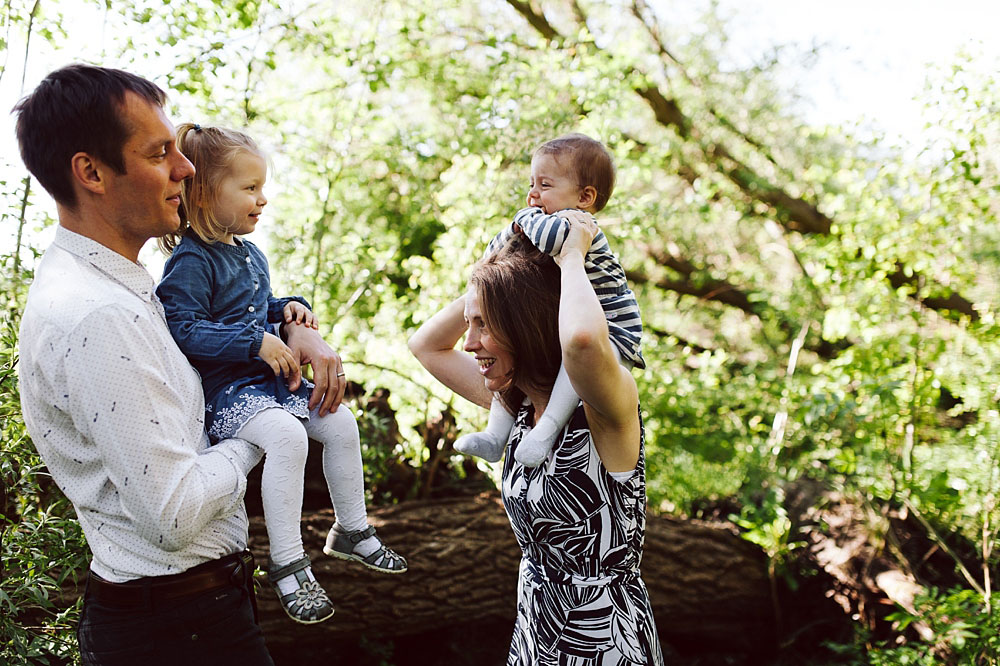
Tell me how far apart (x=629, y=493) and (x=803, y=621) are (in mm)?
3187

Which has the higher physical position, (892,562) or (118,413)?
(118,413)

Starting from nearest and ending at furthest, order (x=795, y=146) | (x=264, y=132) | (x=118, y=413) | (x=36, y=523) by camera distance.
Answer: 1. (x=118, y=413)
2. (x=36, y=523)
3. (x=264, y=132)
4. (x=795, y=146)

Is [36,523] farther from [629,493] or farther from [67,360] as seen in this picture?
[629,493]

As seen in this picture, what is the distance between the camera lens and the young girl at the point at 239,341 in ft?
5.44

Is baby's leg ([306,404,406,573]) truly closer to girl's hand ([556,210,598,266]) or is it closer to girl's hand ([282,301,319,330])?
girl's hand ([282,301,319,330])

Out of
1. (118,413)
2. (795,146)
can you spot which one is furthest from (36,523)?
(795,146)

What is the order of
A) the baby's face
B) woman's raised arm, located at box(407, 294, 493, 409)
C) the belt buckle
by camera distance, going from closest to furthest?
the belt buckle < the baby's face < woman's raised arm, located at box(407, 294, 493, 409)

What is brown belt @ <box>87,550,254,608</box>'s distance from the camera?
1.45 meters

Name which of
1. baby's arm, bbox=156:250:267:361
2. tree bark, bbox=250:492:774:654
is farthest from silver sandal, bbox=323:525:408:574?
tree bark, bbox=250:492:774:654

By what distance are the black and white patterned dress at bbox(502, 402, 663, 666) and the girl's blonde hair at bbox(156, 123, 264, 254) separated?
910mm

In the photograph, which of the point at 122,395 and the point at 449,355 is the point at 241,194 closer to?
the point at 122,395

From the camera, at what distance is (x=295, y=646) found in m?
3.64

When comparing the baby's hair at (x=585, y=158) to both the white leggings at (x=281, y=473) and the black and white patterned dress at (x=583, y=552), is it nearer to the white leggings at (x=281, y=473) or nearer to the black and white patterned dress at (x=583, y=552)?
the black and white patterned dress at (x=583, y=552)

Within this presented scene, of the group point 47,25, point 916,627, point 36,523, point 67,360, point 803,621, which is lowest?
point 803,621
